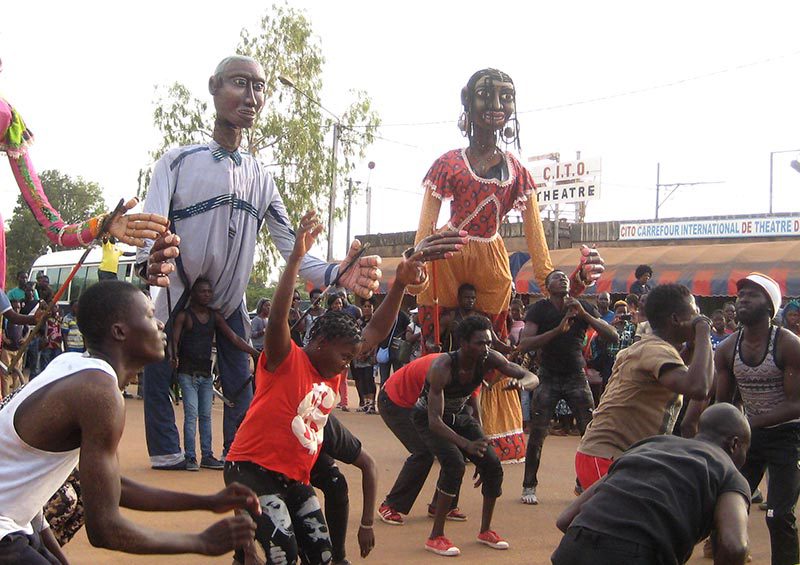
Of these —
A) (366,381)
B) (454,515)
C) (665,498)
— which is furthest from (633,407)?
(366,381)

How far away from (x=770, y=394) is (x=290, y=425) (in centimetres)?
275

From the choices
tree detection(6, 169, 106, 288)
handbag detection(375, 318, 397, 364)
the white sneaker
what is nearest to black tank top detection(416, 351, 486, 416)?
the white sneaker

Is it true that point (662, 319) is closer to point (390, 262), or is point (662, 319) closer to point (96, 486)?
point (96, 486)

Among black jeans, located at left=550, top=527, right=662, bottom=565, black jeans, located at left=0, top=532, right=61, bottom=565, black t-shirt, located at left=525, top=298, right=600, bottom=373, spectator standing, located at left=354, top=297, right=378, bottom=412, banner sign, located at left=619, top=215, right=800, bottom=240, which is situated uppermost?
banner sign, located at left=619, top=215, right=800, bottom=240

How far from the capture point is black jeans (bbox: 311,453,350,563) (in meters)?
4.57

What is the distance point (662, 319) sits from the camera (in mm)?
4824

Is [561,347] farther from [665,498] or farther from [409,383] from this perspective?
[665,498]

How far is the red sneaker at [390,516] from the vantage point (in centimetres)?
618

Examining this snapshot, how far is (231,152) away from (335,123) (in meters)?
21.7

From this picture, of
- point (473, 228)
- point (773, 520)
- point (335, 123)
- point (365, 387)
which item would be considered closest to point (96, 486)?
point (773, 520)

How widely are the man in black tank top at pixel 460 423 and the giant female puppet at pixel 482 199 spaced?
0.77 metres

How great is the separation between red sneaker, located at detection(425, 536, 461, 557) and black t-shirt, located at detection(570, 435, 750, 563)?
7.40ft

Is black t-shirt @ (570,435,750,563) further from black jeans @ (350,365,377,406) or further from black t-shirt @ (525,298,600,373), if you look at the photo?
black jeans @ (350,365,377,406)

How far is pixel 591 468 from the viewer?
4840mm
